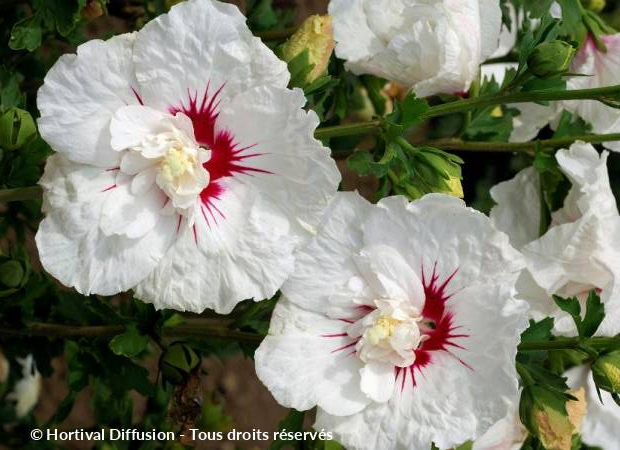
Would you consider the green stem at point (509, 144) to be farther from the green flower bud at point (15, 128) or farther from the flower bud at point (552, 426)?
the green flower bud at point (15, 128)

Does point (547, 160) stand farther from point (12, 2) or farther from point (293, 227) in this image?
point (12, 2)

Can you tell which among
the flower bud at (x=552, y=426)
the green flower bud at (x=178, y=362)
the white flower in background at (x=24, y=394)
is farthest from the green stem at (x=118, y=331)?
the white flower in background at (x=24, y=394)

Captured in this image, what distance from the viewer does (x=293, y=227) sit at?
0.93 m

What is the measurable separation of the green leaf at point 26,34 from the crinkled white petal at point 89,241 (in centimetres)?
27

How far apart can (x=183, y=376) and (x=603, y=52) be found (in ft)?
2.39

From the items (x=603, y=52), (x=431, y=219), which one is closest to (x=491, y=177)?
(x=603, y=52)

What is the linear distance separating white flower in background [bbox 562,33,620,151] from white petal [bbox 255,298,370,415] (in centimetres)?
49

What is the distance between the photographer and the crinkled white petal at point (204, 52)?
0.87 metres

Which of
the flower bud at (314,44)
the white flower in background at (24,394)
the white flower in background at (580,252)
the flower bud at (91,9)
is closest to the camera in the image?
the flower bud at (314,44)

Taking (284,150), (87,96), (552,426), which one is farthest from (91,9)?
(552,426)

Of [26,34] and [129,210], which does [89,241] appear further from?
[26,34]

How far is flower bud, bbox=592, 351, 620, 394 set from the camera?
0.96 m

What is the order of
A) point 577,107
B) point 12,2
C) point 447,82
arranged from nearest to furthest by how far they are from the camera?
point 447,82 → point 577,107 → point 12,2

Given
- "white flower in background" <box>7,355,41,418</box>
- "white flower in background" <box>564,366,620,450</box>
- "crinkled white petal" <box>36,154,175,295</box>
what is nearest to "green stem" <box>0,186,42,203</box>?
"crinkled white petal" <box>36,154,175,295</box>
